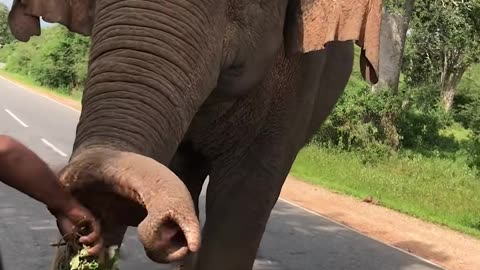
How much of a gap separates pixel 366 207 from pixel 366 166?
5.62 meters

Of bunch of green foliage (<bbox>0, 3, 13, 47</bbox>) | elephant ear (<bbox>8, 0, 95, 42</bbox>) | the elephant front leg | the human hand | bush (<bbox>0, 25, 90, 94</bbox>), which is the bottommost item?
bunch of green foliage (<bbox>0, 3, 13, 47</bbox>)

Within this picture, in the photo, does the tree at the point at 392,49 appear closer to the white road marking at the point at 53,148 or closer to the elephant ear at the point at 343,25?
the white road marking at the point at 53,148

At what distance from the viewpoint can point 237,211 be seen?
4977 mm

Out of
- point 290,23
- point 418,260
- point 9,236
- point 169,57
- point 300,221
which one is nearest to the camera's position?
point 169,57

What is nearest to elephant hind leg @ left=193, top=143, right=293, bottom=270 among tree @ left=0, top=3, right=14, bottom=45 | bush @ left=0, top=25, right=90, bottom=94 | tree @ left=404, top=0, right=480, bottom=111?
tree @ left=404, top=0, right=480, bottom=111

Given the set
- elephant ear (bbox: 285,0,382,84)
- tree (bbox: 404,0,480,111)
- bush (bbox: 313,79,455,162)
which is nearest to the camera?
elephant ear (bbox: 285,0,382,84)

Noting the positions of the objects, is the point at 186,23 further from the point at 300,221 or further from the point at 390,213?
the point at 390,213

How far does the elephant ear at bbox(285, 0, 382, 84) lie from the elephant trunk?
185 centimetres

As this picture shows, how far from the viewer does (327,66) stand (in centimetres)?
655

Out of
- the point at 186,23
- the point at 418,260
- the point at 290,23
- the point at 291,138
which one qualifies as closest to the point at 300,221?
the point at 418,260

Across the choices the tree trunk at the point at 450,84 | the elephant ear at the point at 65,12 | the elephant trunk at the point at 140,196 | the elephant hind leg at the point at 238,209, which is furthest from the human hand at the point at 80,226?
the tree trunk at the point at 450,84

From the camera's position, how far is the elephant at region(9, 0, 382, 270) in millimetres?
2688

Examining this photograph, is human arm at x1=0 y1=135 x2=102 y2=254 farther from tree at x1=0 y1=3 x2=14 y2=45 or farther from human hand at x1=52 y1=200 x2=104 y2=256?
tree at x1=0 y1=3 x2=14 y2=45

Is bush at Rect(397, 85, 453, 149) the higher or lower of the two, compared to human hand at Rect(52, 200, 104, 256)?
lower
